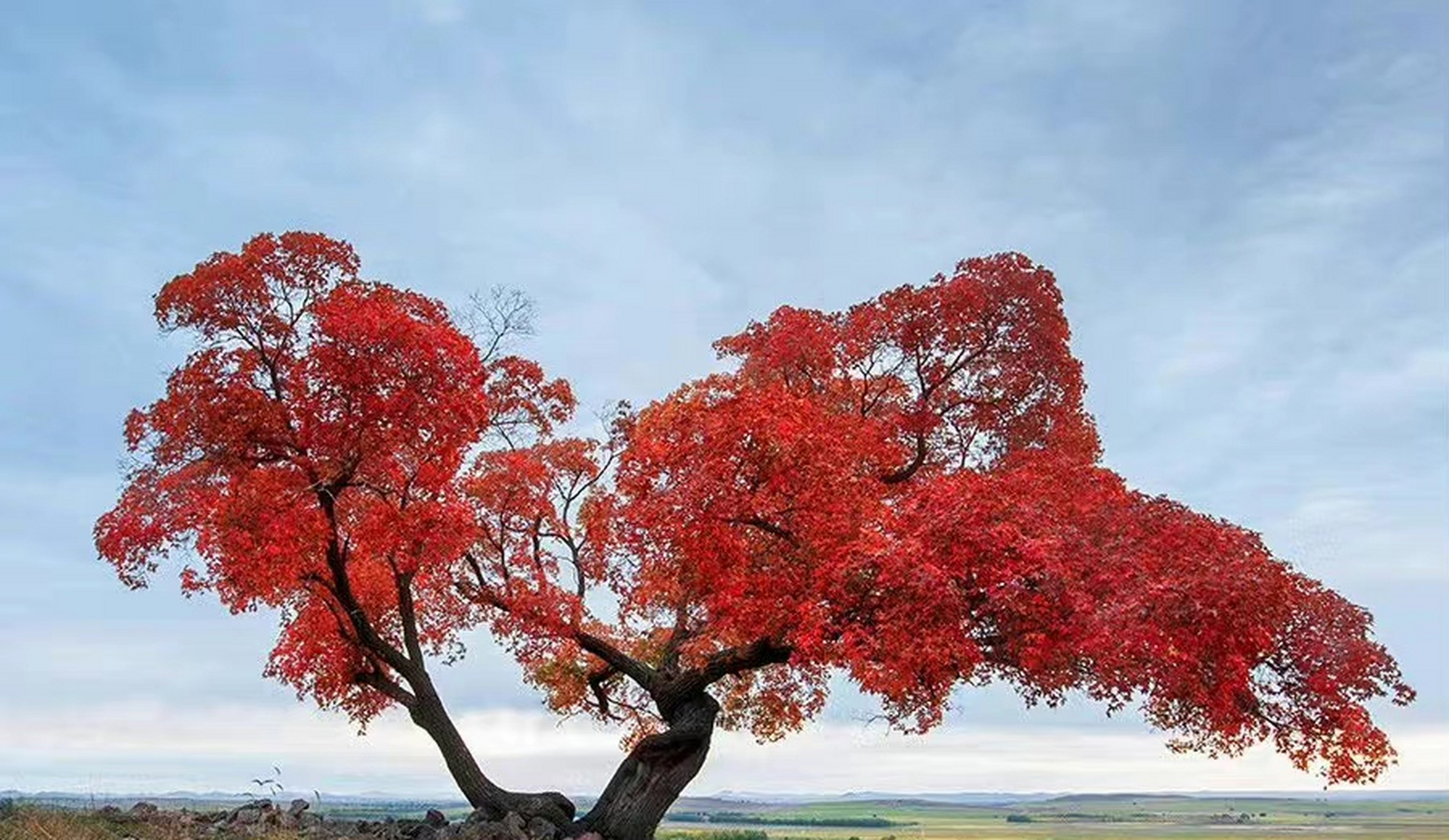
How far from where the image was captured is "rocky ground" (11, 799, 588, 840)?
68.1 feet

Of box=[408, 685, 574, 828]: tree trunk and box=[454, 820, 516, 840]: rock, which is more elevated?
box=[408, 685, 574, 828]: tree trunk

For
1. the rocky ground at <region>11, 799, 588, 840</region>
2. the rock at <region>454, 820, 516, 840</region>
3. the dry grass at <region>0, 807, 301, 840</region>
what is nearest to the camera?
the dry grass at <region>0, 807, 301, 840</region>

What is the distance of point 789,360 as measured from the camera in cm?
2711

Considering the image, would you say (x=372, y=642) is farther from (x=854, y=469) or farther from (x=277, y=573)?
(x=854, y=469)

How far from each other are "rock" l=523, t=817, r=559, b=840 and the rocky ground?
13mm

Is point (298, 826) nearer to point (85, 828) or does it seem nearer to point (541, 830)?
point (85, 828)

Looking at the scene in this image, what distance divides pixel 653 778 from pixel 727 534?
6493mm

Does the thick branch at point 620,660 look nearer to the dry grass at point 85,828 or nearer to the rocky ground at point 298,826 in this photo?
the rocky ground at point 298,826

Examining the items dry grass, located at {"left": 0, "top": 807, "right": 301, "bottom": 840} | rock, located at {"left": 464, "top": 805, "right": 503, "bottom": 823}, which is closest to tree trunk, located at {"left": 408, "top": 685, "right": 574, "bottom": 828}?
rock, located at {"left": 464, "top": 805, "right": 503, "bottom": 823}

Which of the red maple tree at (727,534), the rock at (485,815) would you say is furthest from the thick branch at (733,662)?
the rock at (485,815)

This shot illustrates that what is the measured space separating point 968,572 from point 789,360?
8.45 meters

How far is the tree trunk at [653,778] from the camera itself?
978 inches

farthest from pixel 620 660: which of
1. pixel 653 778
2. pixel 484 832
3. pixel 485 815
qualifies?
pixel 484 832

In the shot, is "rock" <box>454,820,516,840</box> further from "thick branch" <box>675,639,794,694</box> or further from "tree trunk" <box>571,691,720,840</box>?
"thick branch" <box>675,639,794,694</box>
